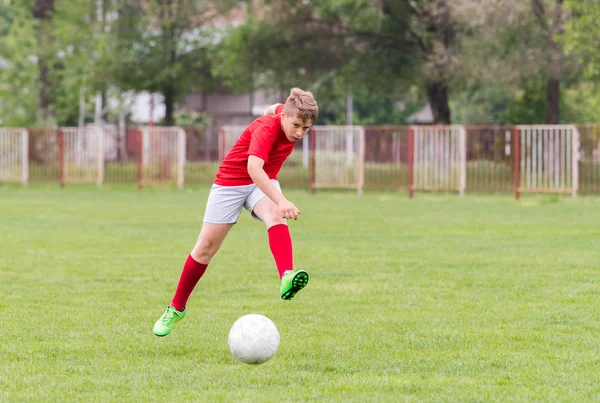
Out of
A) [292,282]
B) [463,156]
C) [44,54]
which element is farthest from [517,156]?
[44,54]

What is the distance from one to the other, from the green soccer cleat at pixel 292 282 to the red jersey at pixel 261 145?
0.91 metres

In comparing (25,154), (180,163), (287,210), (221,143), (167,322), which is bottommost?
(167,322)

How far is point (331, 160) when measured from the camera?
30.0m

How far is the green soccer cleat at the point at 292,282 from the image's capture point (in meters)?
Answer: 6.70

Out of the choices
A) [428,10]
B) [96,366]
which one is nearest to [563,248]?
[96,366]

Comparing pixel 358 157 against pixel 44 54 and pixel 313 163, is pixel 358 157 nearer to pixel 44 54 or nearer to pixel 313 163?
pixel 313 163

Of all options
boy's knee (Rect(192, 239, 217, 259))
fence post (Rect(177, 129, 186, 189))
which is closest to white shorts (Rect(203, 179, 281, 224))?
boy's knee (Rect(192, 239, 217, 259))

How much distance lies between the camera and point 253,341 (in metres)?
6.37

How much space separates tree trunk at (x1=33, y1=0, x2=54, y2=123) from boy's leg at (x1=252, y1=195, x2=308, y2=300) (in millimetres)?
34198

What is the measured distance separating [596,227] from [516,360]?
480 inches

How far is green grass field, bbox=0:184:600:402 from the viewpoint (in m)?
6.04

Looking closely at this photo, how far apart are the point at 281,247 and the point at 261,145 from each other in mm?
702

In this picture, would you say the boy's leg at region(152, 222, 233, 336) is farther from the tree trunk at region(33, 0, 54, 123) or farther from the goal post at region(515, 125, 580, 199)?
Answer: the tree trunk at region(33, 0, 54, 123)

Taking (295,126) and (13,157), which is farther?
(13,157)
